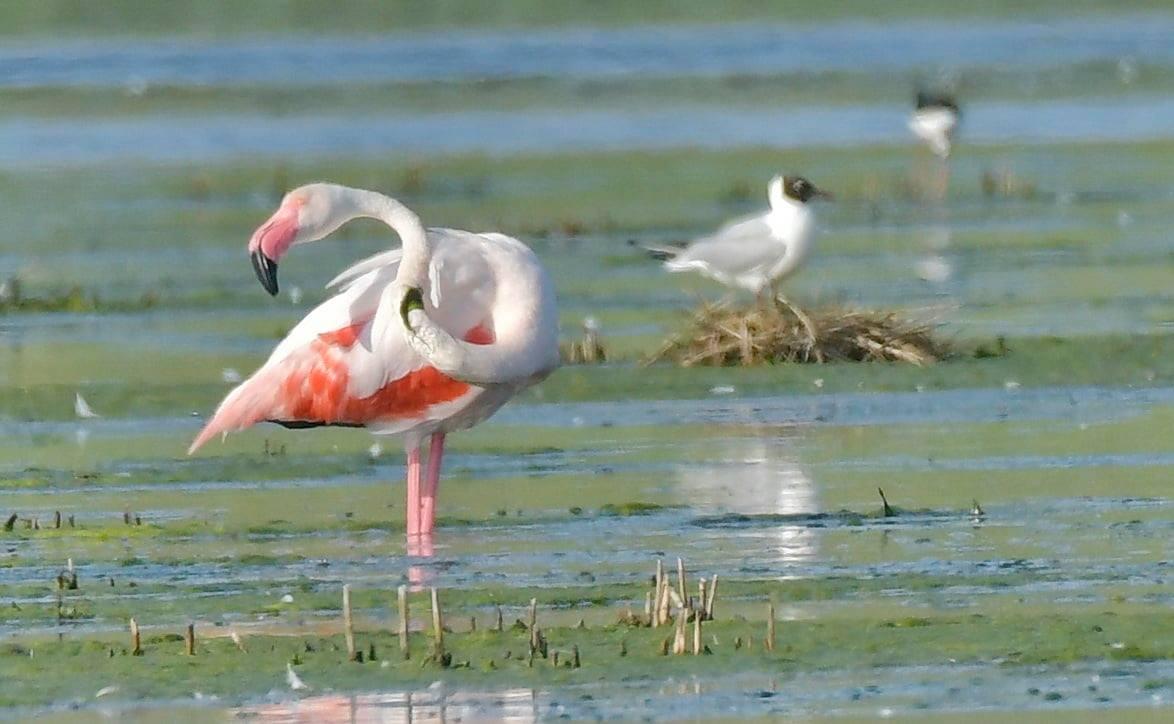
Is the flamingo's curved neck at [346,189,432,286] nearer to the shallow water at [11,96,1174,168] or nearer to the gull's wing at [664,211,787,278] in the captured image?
the gull's wing at [664,211,787,278]

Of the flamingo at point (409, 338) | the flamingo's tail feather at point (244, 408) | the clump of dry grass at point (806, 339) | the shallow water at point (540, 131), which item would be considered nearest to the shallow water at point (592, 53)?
the shallow water at point (540, 131)

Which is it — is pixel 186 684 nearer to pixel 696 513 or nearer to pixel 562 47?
pixel 696 513

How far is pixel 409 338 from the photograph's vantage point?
10.5 metres

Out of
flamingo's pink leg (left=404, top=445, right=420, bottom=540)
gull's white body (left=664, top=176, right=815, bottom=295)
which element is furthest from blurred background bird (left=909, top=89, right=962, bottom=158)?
flamingo's pink leg (left=404, top=445, right=420, bottom=540)

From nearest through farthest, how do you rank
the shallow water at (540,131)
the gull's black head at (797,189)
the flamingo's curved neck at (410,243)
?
1. the flamingo's curved neck at (410,243)
2. the gull's black head at (797,189)
3. the shallow water at (540,131)

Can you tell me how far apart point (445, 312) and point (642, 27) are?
153 ft

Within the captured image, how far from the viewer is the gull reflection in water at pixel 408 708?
26.5 feet

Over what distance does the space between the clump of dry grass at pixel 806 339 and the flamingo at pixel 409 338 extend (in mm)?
4474

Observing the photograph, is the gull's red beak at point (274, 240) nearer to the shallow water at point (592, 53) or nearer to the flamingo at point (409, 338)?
the flamingo at point (409, 338)

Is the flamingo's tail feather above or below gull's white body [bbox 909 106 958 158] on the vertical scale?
below

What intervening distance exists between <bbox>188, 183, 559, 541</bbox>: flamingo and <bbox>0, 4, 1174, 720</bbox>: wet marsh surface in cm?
42

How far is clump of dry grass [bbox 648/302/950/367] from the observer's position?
1586cm

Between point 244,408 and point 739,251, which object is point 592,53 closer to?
point 739,251

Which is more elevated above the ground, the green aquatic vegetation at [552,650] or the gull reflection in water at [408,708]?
the green aquatic vegetation at [552,650]
